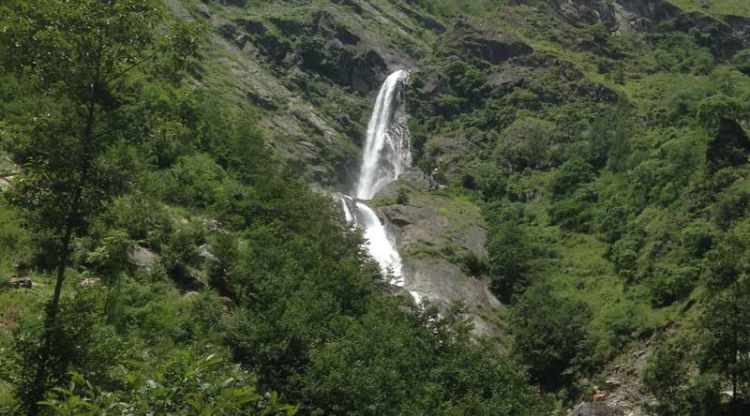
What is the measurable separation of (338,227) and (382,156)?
4203 centimetres

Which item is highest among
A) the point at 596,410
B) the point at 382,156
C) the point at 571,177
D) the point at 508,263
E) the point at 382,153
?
the point at 571,177

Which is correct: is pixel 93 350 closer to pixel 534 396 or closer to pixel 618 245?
pixel 534 396

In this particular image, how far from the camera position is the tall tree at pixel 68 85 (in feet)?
37.2

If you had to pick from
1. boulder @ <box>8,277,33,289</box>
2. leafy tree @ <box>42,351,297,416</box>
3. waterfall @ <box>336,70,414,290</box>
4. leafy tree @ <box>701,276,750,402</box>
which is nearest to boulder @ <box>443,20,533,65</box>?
waterfall @ <box>336,70,414,290</box>

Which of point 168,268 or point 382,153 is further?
point 382,153

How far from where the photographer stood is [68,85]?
11.9m

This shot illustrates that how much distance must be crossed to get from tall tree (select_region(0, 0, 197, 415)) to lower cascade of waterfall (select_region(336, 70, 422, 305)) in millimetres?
47129

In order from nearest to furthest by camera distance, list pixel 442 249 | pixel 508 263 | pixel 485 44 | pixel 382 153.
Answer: pixel 508 263
pixel 442 249
pixel 382 153
pixel 485 44

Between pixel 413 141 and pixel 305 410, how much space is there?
65.9 m

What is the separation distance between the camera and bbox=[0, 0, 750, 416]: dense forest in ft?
37.8

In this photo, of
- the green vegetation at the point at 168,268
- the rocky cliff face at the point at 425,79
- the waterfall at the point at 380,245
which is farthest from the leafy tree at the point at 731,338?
the waterfall at the point at 380,245

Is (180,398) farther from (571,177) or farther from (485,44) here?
(485,44)

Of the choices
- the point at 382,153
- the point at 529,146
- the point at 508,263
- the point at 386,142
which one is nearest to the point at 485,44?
the point at 386,142

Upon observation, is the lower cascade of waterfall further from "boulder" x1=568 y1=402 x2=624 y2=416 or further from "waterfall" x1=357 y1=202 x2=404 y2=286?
"boulder" x1=568 y1=402 x2=624 y2=416
